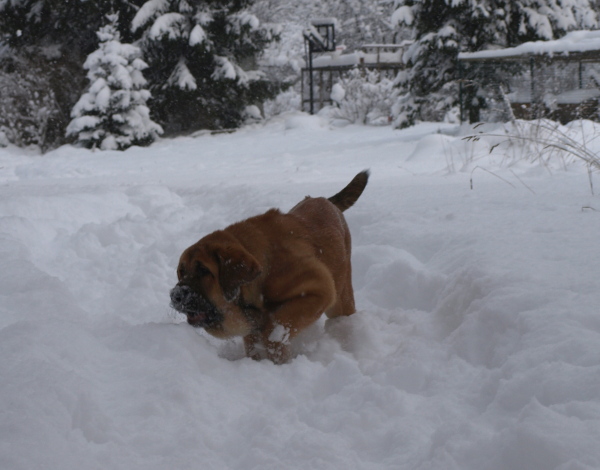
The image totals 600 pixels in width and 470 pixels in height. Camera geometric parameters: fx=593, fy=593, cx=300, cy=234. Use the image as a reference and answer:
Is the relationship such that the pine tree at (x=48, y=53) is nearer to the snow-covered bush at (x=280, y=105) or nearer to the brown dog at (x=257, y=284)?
the snow-covered bush at (x=280, y=105)

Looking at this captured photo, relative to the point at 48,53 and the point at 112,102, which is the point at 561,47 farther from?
the point at 48,53

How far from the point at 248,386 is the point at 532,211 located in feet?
8.47

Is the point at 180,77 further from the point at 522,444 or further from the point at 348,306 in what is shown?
the point at 522,444

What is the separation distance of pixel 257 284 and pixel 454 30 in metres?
11.4

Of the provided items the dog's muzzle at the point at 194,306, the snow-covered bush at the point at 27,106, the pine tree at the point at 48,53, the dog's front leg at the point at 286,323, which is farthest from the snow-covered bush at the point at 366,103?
the dog's muzzle at the point at 194,306

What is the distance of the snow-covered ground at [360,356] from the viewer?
172 centimetres

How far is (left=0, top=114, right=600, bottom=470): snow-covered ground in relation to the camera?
1717 millimetres

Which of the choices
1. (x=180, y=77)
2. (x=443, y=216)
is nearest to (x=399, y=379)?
(x=443, y=216)

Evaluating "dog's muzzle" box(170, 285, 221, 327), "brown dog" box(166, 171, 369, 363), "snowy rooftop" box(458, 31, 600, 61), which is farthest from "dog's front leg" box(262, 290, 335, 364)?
"snowy rooftop" box(458, 31, 600, 61)

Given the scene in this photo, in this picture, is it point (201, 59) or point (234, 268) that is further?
point (201, 59)

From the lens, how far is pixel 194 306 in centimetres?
257

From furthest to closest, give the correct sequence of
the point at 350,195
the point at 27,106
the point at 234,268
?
the point at 27,106 → the point at 350,195 → the point at 234,268

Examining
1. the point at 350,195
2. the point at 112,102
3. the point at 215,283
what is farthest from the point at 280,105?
the point at 215,283

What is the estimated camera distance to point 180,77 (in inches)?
663
